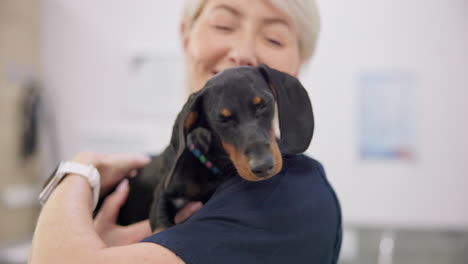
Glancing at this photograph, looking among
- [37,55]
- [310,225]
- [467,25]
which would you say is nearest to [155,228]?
[310,225]

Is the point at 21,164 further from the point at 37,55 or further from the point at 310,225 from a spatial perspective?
the point at 310,225

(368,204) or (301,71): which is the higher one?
(301,71)

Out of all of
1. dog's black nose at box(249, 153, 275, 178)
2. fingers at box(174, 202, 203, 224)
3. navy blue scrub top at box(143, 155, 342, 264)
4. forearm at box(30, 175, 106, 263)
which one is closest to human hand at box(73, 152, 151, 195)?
forearm at box(30, 175, 106, 263)

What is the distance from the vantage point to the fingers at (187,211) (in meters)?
0.78

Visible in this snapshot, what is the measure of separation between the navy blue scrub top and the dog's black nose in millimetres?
60

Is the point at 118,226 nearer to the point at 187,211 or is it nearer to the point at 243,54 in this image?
the point at 187,211

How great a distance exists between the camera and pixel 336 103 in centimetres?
140

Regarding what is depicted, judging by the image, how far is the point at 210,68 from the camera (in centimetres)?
77

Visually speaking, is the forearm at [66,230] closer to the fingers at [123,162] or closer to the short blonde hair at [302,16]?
the fingers at [123,162]

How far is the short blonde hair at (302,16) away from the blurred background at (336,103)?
53mm

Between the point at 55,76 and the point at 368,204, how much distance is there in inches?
89.6

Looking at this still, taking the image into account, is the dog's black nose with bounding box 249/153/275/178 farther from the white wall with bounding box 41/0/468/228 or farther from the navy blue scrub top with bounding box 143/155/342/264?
the white wall with bounding box 41/0/468/228

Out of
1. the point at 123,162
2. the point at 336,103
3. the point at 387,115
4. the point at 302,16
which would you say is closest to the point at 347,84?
the point at 387,115

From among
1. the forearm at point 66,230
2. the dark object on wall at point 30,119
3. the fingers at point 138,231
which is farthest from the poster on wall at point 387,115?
the dark object on wall at point 30,119
